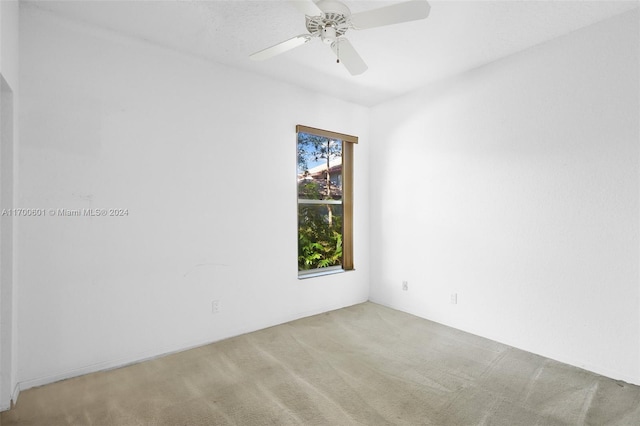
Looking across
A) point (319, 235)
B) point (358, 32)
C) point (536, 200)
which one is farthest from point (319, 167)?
point (536, 200)

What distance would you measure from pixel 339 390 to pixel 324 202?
2.27 meters

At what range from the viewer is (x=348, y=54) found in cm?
226

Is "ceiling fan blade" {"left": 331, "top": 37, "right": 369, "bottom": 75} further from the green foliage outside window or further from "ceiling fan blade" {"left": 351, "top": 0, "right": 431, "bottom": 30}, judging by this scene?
the green foliage outside window

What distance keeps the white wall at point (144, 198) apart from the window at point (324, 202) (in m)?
0.31

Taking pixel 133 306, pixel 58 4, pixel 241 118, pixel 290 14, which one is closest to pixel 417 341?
pixel 133 306

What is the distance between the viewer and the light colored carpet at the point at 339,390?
1990 millimetres

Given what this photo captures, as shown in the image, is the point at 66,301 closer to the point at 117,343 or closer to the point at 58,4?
the point at 117,343

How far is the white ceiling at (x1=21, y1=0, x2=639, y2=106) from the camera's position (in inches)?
90.6

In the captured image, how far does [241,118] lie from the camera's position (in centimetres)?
331

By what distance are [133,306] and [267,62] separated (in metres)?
2.47

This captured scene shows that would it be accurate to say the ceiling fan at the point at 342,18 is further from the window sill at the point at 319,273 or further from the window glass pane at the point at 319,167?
the window sill at the point at 319,273

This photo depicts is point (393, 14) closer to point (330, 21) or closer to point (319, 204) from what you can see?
point (330, 21)

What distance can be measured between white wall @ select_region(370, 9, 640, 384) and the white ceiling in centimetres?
26

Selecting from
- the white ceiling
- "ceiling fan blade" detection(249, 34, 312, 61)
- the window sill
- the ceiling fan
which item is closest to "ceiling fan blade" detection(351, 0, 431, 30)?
the ceiling fan
